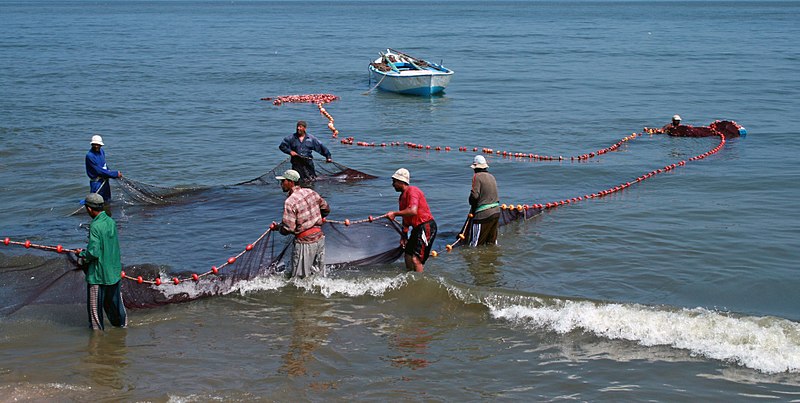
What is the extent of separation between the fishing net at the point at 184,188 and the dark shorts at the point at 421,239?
5.67 meters

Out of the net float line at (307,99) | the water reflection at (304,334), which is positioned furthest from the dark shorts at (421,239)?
the net float line at (307,99)

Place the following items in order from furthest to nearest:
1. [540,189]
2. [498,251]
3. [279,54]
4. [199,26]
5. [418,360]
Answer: [199,26]
[279,54]
[540,189]
[498,251]
[418,360]

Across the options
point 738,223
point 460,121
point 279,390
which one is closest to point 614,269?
point 738,223

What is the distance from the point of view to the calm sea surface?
332 inches

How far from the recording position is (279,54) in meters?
53.1

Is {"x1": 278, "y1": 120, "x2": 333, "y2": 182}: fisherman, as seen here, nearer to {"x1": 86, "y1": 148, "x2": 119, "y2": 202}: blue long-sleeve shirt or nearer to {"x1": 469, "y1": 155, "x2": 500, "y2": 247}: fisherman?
{"x1": 86, "y1": 148, "x2": 119, "y2": 202}: blue long-sleeve shirt

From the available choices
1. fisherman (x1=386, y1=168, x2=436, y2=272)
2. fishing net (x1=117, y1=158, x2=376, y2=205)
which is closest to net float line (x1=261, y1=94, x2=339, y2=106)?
fishing net (x1=117, y1=158, x2=376, y2=205)

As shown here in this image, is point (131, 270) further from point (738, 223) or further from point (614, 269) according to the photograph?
point (738, 223)

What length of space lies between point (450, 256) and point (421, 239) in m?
1.55

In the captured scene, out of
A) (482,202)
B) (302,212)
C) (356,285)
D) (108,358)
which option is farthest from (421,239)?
(108,358)

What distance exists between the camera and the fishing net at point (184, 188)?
49.2ft

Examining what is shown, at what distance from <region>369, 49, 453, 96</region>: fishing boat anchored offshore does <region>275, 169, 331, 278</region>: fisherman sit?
22.1m

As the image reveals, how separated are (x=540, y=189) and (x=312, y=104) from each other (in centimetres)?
1514

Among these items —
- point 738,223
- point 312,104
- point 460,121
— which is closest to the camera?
point 738,223
